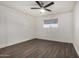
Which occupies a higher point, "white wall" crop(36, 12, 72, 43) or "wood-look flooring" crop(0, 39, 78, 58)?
"white wall" crop(36, 12, 72, 43)

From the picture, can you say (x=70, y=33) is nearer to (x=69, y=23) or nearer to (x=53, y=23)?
(x=69, y=23)

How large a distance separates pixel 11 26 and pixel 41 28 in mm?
3081

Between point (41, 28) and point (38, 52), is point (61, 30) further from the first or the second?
point (38, 52)

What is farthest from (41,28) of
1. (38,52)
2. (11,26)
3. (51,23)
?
(38,52)

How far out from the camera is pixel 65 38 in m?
4.92

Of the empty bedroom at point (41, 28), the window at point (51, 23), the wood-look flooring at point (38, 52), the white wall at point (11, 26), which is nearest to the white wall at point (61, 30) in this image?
the empty bedroom at point (41, 28)

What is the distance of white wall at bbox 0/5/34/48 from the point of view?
11.8 ft

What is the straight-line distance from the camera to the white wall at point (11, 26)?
3.61 m

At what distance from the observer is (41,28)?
6.53 metres

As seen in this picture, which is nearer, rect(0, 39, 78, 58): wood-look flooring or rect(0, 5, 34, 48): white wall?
rect(0, 39, 78, 58): wood-look flooring

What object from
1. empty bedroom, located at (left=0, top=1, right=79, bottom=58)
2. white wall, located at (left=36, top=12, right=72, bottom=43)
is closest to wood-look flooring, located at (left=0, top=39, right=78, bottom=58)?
empty bedroom, located at (left=0, top=1, right=79, bottom=58)

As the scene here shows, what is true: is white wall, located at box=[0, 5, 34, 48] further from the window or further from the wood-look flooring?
the window

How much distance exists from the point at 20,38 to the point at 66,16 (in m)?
3.74

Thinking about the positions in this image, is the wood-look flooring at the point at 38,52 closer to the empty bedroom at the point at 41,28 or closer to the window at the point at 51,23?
the empty bedroom at the point at 41,28
